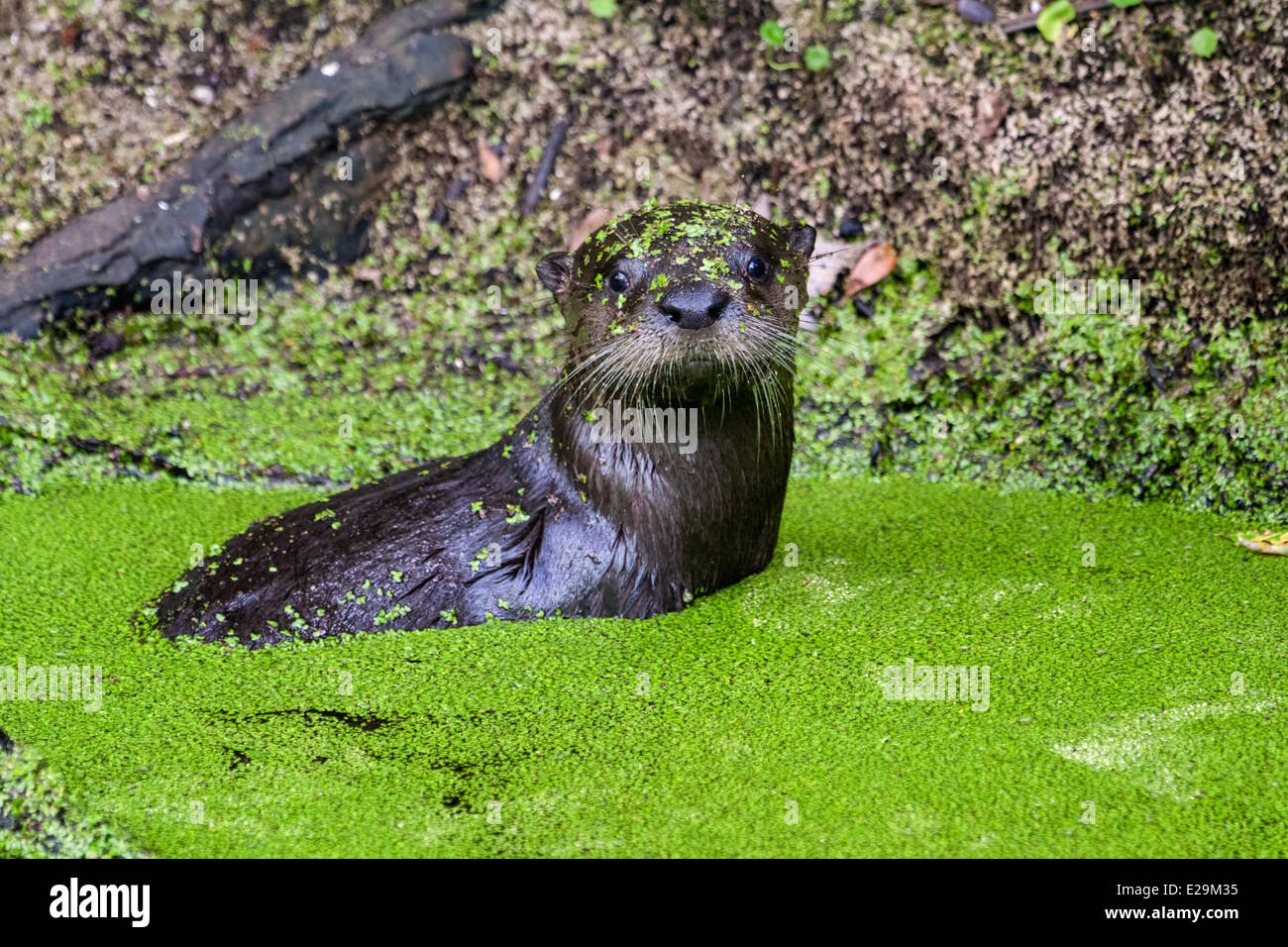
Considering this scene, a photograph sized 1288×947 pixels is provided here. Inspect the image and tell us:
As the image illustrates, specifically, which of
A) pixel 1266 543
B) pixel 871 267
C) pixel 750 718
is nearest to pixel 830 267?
pixel 871 267

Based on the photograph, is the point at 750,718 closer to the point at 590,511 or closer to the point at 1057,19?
the point at 590,511

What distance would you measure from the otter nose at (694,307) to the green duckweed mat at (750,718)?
776 millimetres

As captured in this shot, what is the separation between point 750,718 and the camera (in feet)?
10.5

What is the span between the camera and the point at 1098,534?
4199 mm

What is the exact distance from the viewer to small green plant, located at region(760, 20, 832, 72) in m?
5.29

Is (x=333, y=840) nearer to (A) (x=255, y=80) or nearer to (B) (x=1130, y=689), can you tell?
(B) (x=1130, y=689)

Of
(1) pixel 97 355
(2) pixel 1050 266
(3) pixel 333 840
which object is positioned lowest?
(1) pixel 97 355

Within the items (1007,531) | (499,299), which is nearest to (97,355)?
(499,299)

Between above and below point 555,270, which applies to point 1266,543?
below

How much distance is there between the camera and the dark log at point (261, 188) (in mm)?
5367

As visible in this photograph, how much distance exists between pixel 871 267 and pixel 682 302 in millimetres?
2043

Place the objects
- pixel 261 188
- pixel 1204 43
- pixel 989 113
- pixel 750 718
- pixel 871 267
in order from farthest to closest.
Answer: pixel 261 188 → pixel 871 267 → pixel 989 113 → pixel 1204 43 → pixel 750 718

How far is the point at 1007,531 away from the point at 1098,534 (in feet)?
0.81

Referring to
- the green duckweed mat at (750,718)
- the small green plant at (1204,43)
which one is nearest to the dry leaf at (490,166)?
the green duckweed mat at (750,718)
